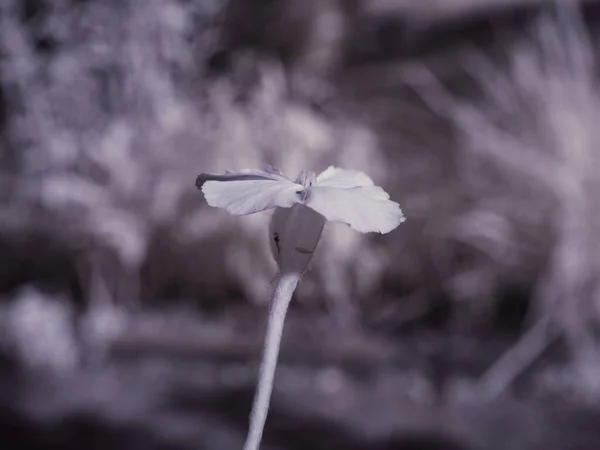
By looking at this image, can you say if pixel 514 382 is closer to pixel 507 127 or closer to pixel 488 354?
pixel 488 354

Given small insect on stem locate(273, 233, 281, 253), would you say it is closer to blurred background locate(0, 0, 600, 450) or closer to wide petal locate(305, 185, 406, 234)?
wide petal locate(305, 185, 406, 234)

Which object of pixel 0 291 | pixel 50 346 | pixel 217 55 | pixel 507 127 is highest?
pixel 217 55

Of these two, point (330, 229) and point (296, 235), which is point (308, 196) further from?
point (330, 229)

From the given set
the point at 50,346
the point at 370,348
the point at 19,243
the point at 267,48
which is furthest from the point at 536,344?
the point at 19,243

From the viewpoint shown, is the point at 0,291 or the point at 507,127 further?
the point at 0,291

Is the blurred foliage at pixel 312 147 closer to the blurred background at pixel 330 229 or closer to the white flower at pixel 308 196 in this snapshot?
the blurred background at pixel 330 229

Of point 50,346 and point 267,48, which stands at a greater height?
point 267,48
